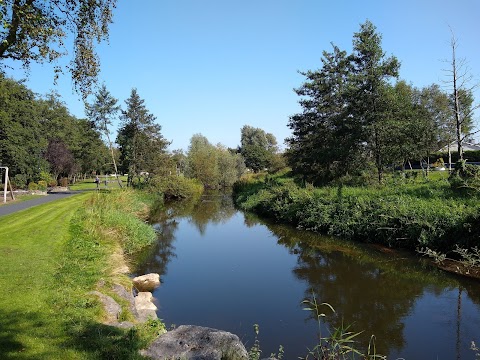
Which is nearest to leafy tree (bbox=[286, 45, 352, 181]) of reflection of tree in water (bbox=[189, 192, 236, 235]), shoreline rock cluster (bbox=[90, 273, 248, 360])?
reflection of tree in water (bbox=[189, 192, 236, 235])

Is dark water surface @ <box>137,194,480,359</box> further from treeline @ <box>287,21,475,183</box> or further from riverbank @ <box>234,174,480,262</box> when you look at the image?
treeline @ <box>287,21,475,183</box>

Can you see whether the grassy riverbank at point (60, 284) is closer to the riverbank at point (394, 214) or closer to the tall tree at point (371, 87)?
the riverbank at point (394, 214)

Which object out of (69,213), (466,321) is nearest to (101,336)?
(466,321)

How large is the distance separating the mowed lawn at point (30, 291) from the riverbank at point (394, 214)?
13417mm

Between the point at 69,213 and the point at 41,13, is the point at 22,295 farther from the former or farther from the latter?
the point at 69,213

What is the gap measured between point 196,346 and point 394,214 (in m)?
13.3

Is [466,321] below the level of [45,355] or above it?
below

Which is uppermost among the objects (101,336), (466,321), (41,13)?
(41,13)

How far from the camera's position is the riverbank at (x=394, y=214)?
14.4m

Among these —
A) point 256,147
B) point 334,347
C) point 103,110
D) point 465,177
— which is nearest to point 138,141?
point 103,110

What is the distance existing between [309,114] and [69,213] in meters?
20.4

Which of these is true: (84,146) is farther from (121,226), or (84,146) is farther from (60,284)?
(60,284)

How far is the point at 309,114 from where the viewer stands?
30641mm

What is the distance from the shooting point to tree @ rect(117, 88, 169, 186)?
126ft
